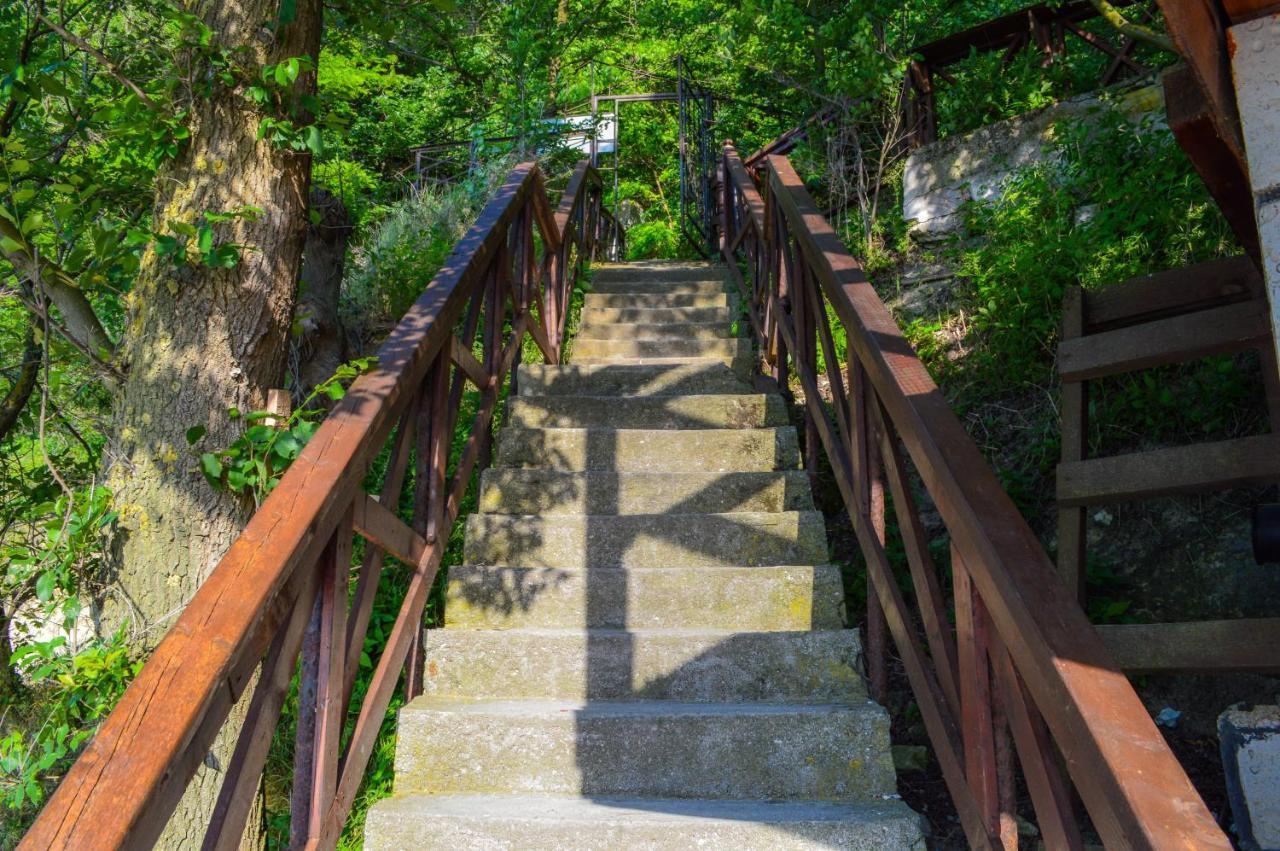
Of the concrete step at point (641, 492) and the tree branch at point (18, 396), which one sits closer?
the concrete step at point (641, 492)

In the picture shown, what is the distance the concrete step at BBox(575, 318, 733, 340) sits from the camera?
540 cm

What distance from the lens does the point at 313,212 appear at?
9.55 feet

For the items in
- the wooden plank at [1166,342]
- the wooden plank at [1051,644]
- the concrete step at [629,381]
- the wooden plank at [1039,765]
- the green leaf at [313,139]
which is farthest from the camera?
the concrete step at [629,381]

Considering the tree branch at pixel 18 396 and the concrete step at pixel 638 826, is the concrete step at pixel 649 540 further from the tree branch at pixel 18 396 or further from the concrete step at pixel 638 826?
the tree branch at pixel 18 396

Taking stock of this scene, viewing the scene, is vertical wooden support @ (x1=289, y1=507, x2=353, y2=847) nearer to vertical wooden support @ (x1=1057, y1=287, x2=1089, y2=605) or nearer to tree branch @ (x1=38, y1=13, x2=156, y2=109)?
tree branch @ (x1=38, y1=13, x2=156, y2=109)

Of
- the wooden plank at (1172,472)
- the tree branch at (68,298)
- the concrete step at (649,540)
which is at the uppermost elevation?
the tree branch at (68,298)

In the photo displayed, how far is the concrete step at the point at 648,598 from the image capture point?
298 cm

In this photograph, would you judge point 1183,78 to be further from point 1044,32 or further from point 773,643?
point 1044,32

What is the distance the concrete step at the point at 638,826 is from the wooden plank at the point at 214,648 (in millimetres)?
725

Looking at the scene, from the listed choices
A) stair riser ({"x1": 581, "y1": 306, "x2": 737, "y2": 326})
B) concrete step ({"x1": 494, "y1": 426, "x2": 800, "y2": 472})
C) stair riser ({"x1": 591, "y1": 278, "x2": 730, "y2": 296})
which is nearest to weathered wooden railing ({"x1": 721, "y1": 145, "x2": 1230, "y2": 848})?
concrete step ({"x1": 494, "y1": 426, "x2": 800, "y2": 472})

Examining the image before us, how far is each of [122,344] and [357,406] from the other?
79cm

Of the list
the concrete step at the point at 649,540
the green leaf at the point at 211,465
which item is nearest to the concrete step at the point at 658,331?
the concrete step at the point at 649,540

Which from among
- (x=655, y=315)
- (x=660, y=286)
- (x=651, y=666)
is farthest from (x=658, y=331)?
(x=651, y=666)

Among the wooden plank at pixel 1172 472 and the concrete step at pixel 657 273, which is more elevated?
the concrete step at pixel 657 273
